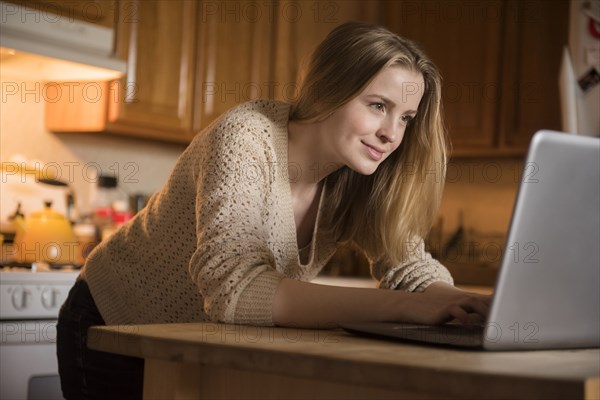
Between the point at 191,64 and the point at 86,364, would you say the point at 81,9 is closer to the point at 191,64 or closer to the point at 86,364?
the point at 191,64

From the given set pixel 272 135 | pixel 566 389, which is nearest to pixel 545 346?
pixel 566 389

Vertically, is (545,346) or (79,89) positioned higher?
(79,89)

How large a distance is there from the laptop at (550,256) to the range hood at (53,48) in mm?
1723

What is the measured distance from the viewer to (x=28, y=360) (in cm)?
213

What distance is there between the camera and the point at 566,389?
65 cm

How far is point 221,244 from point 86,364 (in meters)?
0.52

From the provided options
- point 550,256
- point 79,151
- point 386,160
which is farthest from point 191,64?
point 550,256

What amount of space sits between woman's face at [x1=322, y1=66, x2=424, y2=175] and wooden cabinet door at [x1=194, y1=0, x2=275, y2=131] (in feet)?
5.66

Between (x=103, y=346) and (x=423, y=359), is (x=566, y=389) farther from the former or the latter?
(x=103, y=346)

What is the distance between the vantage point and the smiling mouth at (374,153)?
4.66 ft

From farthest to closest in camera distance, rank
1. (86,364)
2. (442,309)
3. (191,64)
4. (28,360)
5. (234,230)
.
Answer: (191,64) → (28,360) → (86,364) → (234,230) → (442,309)

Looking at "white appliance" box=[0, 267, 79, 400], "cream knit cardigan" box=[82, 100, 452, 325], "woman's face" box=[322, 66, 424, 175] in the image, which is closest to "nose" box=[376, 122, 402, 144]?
"woman's face" box=[322, 66, 424, 175]

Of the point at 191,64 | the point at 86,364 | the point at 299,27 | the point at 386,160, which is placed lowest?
the point at 86,364

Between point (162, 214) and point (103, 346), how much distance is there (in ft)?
1.57
